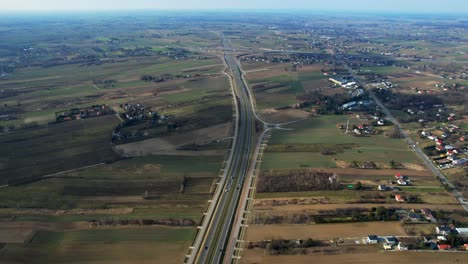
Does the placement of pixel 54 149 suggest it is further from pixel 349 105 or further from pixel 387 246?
pixel 349 105

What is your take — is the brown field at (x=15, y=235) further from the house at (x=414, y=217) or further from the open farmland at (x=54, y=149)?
the house at (x=414, y=217)

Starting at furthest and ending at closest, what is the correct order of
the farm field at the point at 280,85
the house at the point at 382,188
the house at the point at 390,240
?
the farm field at the point at 280,85, the house at the point at 382,188, the house at the point at 390,240

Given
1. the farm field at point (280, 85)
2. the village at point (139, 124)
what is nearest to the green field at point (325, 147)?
the farm field at point (280, 85)

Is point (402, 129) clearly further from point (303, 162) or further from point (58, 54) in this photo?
point (58, 54)

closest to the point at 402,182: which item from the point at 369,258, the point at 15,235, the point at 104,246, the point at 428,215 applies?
the point at 428,215

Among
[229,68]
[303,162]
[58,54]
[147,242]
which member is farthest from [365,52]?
[147,242]

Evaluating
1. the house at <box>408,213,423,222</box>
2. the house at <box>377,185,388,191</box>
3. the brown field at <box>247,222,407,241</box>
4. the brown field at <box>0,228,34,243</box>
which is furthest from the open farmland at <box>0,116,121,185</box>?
the house at <box>408,213,423,222</box>

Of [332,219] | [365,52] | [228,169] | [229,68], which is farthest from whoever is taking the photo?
[365,52]
